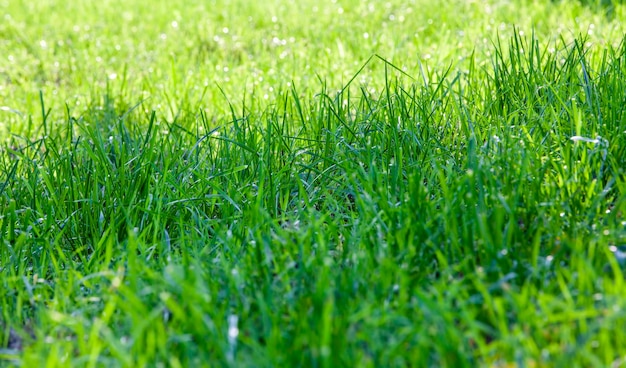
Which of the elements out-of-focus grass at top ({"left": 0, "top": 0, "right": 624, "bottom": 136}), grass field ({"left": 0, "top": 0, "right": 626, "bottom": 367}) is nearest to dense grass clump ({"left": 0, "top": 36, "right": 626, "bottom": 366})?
grass field ({"left": 0, "top": 0, "right": 626, "bottom": 367})

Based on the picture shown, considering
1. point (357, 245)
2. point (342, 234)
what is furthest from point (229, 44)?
point (357, 245)

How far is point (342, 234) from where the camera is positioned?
2.31m

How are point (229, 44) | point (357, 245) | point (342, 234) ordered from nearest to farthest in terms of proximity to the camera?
point (357, 245) → point (342, 234) → point (229, 44)

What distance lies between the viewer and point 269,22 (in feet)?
20.7

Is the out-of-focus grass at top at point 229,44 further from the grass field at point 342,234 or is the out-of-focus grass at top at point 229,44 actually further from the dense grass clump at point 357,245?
the dense grass clump at point 357,245

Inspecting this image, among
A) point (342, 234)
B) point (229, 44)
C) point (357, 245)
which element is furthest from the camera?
point (229, 44)

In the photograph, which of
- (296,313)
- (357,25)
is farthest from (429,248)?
(357,25)

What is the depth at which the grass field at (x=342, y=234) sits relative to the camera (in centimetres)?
165

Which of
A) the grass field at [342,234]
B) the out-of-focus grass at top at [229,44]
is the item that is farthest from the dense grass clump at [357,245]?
the out-of-focus grass at top at [229,44]

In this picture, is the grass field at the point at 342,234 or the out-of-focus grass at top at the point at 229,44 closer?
the grass field at the point at 342,234

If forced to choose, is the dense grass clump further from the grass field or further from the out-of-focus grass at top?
the out-of-focus grass at top

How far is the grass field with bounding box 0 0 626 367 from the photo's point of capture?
1.65 meters

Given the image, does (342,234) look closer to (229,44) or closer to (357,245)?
(357,245)

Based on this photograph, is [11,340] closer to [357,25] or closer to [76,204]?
[76,204]
